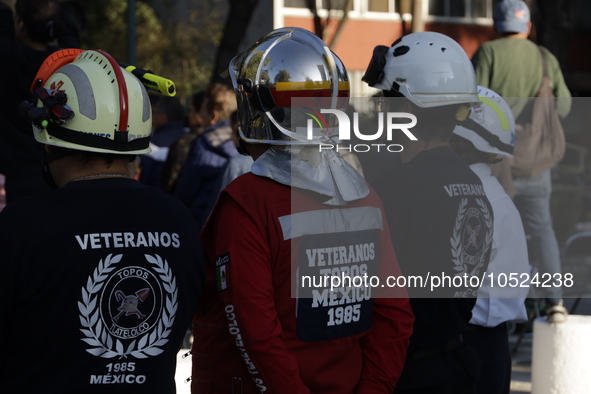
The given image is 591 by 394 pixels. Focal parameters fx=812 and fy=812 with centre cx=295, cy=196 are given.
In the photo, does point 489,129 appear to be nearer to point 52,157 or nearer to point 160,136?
point 52,157

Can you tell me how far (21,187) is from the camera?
475 cm

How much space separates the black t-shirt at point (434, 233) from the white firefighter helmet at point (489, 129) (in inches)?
25.2

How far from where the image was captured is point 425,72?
11.0ft

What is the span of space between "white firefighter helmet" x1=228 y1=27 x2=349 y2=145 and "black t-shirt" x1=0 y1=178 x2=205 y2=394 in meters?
0.52

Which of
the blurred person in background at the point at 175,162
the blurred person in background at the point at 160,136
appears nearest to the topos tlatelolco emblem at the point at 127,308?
the blurred person in background at the point at 175,162

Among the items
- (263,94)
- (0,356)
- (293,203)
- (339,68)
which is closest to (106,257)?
(0,356)

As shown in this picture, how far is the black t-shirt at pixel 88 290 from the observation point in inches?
86.3

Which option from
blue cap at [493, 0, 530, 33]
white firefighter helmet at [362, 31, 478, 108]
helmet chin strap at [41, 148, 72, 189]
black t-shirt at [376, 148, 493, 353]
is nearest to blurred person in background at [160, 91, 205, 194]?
blue cap at [493, 0, 530, 33]

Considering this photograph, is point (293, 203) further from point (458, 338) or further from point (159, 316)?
point (458, 338)

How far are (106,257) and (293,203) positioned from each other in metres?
0.63

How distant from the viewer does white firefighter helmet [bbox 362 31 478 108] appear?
3.33m

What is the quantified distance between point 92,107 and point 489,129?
211 cm

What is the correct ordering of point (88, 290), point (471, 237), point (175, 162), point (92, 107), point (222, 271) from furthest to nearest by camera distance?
point (175, 162), point (471, 237), point (222, 271), point (92, 107), point (88, 290)

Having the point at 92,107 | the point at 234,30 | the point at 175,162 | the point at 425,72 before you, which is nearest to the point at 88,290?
the point at 92,107
